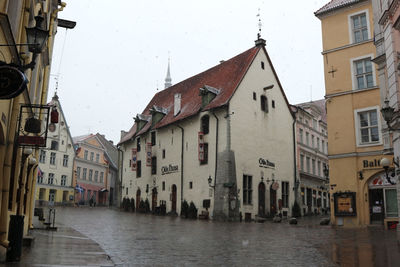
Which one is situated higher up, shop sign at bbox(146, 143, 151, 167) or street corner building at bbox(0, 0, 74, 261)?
shop sign at bbox(146, 143, 151, 167)

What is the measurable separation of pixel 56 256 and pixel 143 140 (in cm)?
3416

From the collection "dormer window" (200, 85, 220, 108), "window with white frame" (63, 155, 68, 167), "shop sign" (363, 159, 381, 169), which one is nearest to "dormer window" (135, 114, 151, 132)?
"dormer window" (200, 85, 220, 108)

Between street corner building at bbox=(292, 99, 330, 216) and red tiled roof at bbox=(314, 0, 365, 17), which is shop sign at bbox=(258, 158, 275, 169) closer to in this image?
street corner building at bbox=(292, 99, 330, 216)

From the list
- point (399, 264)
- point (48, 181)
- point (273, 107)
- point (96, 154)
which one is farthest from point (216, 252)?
point (96, 154)

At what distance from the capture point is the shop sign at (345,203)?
21797 millimetres

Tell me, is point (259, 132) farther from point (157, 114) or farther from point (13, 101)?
point (13, 101)

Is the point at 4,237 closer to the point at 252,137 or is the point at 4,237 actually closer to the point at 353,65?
the point at 353,65

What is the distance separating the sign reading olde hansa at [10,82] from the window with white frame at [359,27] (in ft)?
70.5

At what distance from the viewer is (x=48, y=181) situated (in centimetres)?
5381

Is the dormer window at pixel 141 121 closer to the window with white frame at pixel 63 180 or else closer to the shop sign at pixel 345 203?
the window with white frame at pixel 63 180

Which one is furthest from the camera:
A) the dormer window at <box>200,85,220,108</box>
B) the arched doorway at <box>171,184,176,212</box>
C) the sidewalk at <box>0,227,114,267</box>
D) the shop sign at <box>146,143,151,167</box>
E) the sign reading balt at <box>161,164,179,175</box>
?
the shop sign at <box>146,143,151,167</box>

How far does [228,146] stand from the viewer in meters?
30.3

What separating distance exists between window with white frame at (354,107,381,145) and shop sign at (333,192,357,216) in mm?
2885

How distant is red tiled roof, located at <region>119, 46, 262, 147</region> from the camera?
32656 mm
